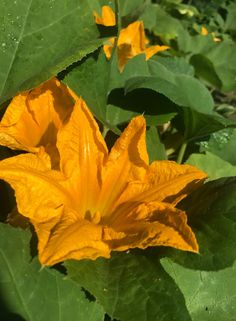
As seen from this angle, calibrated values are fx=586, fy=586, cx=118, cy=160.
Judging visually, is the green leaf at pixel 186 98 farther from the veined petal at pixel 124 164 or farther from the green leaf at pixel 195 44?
the green leaf at pixel 195 44

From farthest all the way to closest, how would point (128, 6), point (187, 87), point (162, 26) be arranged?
point (162, 26), point (128, 6), point (187, 87)

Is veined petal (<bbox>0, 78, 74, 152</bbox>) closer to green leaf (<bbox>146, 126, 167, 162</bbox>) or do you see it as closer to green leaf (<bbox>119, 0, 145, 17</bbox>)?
green leaf (<bbox>146, 126, 167, 162</bbox>)

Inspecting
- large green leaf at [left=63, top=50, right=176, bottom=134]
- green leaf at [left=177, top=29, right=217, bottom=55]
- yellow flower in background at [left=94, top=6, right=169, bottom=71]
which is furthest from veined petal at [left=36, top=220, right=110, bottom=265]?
green leaf at [left=177, top=29, right=217, bottom=55]

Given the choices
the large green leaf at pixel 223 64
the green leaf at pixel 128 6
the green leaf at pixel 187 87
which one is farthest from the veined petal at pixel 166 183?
the large green leaf at pixel 223 64

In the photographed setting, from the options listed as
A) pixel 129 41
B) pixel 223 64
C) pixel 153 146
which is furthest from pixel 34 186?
pixel 223 64

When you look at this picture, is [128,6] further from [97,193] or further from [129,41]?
[97,193]

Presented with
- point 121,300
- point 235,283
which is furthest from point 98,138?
point 235,283
